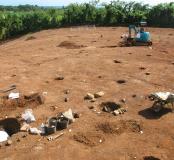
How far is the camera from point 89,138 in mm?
7277

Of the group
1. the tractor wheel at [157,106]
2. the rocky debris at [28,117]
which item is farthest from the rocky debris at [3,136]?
the tractor wheel at [157,106]

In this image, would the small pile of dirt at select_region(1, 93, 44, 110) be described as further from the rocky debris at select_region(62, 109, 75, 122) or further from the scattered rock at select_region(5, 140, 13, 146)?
the scattered rock at select_region(5, 140, 13, 146)

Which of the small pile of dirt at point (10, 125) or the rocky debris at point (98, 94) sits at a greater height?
the rocky debris at point (98, 94)

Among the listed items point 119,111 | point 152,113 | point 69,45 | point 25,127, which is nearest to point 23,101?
point 25,127

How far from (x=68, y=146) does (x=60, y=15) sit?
20.3 metres

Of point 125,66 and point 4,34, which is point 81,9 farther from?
point 125,66

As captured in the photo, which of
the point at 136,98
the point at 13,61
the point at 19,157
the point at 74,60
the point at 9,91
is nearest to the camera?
the point at 19,157

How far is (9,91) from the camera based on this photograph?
10.0 m

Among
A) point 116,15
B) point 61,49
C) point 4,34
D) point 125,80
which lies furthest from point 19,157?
point 116,15

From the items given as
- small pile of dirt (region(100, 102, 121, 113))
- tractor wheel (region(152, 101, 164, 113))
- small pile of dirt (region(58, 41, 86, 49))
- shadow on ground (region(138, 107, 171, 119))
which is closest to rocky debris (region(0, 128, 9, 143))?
small pile of dirt (region(100, 102, 121, 113))

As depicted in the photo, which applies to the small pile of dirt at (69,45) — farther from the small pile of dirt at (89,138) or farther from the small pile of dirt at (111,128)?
the small pile of dirt at (89,138)

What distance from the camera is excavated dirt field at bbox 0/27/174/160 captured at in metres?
6.87

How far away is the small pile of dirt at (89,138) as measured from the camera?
23.4 ft

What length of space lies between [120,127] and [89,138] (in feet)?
2.61
